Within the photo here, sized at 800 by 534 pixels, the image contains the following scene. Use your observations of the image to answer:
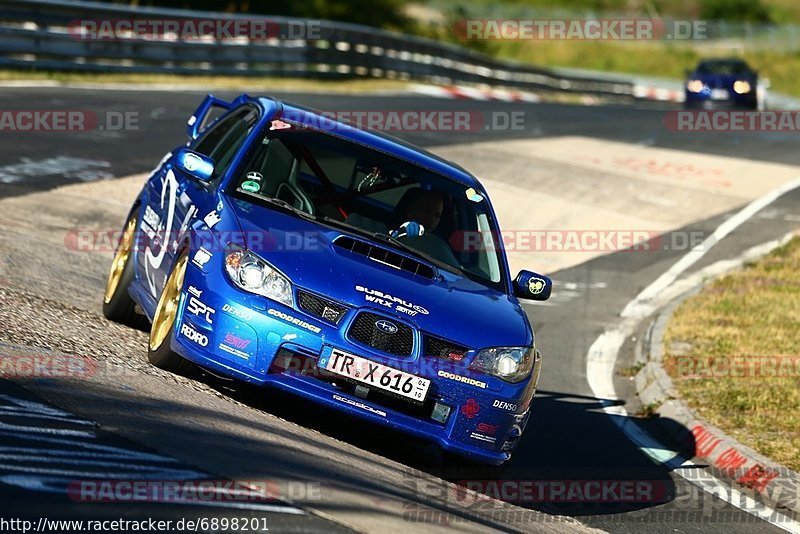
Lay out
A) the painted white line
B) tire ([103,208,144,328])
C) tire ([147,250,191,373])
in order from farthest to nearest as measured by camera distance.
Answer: the painted white line → tire ([103,208,144,328]) → tire ([147,250,191,373])

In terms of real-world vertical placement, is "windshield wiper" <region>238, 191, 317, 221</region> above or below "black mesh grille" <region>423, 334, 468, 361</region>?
above

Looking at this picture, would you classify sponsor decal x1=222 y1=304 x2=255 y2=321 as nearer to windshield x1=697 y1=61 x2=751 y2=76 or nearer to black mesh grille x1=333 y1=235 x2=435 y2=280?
black mesh grille x1=333 y1=235 x2=435 y2=280

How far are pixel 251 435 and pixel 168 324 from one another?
120 centimetres

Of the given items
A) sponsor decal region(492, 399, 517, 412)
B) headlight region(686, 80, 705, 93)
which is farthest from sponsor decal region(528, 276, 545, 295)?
headlight region(686, 80, 705, 93)

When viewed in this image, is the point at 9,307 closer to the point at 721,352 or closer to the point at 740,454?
the point at 740,454

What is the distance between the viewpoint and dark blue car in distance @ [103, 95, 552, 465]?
6320 millimetres

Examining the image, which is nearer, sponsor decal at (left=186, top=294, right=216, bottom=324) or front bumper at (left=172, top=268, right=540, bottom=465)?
front bumper at (left=172, top=268, right=540, bottom=465)

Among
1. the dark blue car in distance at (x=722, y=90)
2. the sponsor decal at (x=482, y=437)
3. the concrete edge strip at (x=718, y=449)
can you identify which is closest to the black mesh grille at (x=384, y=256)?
the sponsor decal at (x=482, y=437)

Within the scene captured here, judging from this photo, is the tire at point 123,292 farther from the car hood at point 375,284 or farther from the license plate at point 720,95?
the license plate at point 720,95

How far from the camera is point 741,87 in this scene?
35.2 meters

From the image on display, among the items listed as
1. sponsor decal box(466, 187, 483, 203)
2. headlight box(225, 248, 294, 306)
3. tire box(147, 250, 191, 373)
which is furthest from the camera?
sponsor decal box(466, 187, 483, 203)

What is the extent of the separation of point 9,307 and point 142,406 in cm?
214

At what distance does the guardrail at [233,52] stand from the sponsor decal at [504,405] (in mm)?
16464

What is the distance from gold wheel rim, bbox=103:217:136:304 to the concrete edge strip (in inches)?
158
